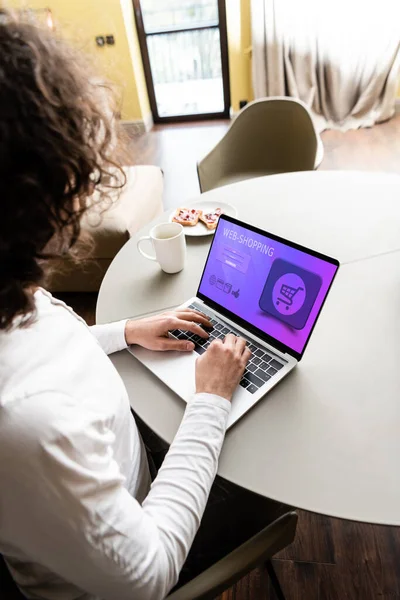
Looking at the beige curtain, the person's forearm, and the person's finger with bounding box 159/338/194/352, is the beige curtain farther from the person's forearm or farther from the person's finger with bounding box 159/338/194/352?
the person's forearm

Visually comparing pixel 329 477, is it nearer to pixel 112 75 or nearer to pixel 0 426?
pixel 0 426

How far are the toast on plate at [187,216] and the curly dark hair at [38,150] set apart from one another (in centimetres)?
70

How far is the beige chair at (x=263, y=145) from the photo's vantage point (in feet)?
6.67

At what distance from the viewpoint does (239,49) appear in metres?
3.86

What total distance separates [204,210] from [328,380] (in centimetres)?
72

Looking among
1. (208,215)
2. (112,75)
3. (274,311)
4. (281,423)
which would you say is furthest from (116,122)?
Answer: (208,215)

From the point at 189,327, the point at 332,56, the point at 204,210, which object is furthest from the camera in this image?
the point at 332,56

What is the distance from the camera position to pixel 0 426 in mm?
455

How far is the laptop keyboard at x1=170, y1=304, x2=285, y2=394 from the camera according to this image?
0.78m

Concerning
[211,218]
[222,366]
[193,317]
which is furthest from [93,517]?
[211,218]

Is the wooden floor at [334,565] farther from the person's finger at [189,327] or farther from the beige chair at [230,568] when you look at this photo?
the beige chair at [230,568]

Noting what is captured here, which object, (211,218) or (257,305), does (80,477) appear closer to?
(257,305)

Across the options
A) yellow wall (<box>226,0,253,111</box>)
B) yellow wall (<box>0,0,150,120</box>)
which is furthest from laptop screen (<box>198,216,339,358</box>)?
yellow wall (<box>226,0,253,111</box>)

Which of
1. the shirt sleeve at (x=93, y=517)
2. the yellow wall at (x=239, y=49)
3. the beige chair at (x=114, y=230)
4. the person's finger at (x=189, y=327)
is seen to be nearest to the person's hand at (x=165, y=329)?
the person's finger at (x=189, y=327)
